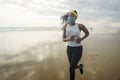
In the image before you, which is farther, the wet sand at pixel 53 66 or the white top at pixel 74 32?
the wet sand at pixel 53 66

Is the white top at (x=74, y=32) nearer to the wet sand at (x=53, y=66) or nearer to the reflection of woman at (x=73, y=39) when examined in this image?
the reflection of woman at (x=73, y=39)

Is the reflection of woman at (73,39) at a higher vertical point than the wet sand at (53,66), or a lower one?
higher

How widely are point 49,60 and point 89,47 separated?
4288 millimetres

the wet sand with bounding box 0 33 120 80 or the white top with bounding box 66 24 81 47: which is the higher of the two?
the white top with bounding box 66 24 81 47

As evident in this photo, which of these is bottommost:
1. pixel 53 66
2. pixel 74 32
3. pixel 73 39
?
pixel 53 66

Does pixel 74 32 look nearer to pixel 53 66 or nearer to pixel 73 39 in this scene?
pixel 73 39

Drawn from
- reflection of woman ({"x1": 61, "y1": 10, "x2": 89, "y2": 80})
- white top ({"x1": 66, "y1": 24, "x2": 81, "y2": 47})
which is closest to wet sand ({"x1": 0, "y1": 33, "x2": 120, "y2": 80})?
reflection of woman ({"x1": 61, "y1": 10, "x2": 89, "y2": 80})

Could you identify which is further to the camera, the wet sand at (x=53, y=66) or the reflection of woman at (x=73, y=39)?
the wet sand at (x=53, y=66)

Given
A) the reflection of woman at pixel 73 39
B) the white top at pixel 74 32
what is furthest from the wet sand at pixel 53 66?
the white top at pixel 74 32

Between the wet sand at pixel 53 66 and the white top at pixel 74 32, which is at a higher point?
the white top at pixel 74 32

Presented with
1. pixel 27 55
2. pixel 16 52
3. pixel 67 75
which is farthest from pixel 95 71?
pixel 16 52

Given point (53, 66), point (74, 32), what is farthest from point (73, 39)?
point (53, 66)

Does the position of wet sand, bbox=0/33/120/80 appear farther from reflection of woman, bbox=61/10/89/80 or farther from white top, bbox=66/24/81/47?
white top, bbox=66/24/81/47

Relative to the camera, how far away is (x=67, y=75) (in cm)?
962
